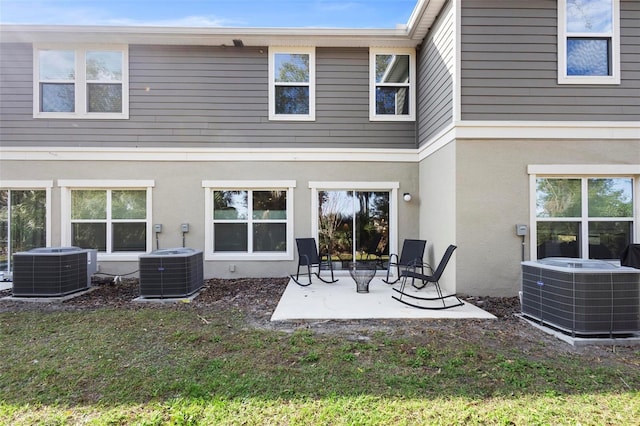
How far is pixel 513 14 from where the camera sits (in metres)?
5.48

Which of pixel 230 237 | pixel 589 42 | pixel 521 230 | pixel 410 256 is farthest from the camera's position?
pixel 230 237

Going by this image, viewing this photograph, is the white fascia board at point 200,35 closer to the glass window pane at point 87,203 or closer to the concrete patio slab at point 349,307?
the glass window pane at point 87,203

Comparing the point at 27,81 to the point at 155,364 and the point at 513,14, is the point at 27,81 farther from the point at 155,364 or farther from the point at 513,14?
the point at 513,14

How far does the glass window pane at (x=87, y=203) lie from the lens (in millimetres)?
7340

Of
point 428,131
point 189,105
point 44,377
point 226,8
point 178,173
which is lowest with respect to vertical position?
point 44,377

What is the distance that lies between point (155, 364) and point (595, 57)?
8102 mm

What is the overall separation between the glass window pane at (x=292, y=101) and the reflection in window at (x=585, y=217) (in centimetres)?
505

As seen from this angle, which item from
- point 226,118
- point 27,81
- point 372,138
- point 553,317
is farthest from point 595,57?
point 27,81

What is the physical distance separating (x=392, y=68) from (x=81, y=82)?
7169 millimetres

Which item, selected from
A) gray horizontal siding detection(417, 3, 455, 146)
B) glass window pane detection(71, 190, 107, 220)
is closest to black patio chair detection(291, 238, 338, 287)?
gray horizontal siding detection(417, 3, 455, 146)

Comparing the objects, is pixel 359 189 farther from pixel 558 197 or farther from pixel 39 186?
pixel 39 186

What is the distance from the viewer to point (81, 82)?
285 inches

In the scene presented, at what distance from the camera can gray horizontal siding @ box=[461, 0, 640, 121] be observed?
547cm

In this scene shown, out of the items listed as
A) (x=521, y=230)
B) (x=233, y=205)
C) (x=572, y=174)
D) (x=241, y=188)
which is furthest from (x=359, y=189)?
(x=572, y=174)
